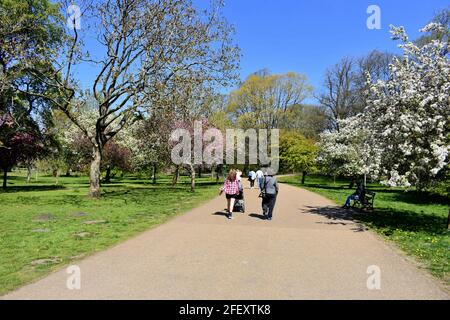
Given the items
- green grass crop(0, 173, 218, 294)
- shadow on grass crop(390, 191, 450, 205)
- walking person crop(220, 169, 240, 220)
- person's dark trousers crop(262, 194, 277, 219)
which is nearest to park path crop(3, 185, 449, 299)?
green grass crop(0, 173, 218, 294)

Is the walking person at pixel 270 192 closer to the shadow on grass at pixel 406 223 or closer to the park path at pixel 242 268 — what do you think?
the park path at pixel 242 268

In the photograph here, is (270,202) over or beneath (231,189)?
beneath

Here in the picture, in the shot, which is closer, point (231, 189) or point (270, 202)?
point (270, 202)

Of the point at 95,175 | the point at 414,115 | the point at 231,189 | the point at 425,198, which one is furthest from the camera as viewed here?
the point at 425,198

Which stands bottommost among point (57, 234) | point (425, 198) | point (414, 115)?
point (425, 198)

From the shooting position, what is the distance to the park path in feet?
17.0

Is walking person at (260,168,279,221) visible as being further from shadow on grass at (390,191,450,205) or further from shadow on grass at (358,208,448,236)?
shadow on grass at (390,191,450,205)

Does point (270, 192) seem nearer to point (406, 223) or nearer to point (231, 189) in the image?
point (231, 189)

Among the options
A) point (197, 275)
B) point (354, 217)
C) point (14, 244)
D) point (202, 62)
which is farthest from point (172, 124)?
point (197, 275)

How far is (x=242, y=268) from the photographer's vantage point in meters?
6.38

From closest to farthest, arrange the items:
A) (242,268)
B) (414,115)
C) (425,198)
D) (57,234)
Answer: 1. (242,268)
2. (57,234)
3. (414,115)
4. (425,198)

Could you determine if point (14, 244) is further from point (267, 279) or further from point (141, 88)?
point (141, 88)

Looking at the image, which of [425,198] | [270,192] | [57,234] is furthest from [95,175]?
[425,198]
